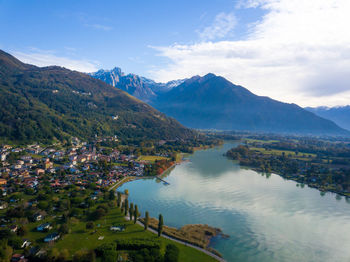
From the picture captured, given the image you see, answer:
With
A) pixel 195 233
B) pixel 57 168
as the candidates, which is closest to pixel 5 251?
pixel 195 233

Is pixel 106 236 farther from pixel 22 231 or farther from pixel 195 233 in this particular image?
pixel 195 233

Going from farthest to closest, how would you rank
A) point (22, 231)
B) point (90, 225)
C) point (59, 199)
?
point (59, 199)
point (90, 225)
point (22, 231)

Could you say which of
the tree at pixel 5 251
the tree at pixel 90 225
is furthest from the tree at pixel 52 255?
the tree at pixel 90 225

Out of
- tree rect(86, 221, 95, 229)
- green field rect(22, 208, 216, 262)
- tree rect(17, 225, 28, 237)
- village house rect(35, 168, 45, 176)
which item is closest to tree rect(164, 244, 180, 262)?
green field rect(22, 208, 216, 262)

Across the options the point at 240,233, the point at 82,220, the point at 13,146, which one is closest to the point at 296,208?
the point at 240,233

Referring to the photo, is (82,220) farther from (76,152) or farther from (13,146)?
(13,146)

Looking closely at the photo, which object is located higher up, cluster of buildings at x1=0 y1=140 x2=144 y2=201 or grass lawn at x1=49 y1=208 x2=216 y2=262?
cluster of buildings at x1=0 y1=140 x2=144 y2=201

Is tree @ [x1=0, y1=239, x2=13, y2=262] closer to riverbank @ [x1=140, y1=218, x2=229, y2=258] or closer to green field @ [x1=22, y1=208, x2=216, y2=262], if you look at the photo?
green field @ [x1=22, y1=208, x2=216, y2=262]
